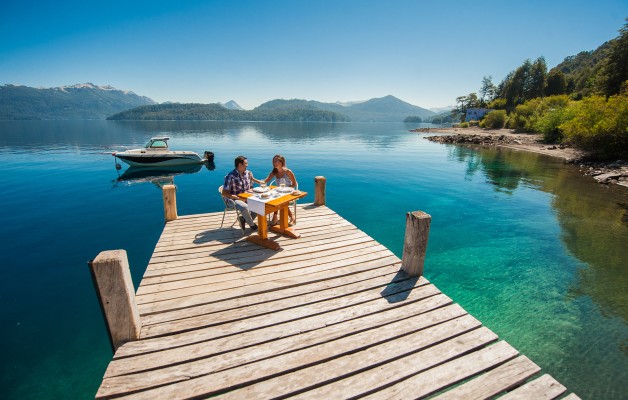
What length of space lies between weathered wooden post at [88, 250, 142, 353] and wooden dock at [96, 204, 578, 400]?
20 centimetres

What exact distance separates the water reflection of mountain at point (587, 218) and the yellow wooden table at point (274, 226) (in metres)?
7.90

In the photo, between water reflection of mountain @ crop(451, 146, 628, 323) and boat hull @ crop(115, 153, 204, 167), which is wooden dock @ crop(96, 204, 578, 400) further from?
boat hull @ crop(115, 153, 204, 167)

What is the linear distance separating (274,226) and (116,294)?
4166 millimetres

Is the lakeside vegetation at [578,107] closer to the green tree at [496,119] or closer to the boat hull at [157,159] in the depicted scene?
the green tree at [496,119]

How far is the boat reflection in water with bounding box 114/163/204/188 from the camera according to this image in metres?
20.8

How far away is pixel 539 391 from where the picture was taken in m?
3.07

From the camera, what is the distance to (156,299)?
4379mm

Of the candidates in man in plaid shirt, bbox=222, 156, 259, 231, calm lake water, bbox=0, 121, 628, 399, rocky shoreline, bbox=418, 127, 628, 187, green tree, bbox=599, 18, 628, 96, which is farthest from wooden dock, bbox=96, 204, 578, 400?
green tree, bbox=599, 18, 628, 96

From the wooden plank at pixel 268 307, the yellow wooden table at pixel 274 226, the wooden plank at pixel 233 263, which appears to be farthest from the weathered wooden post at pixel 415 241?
the yellow wooden table at pixel 274 226

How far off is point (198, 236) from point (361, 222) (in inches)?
320

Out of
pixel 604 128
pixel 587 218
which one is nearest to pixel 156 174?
pixel 587 218

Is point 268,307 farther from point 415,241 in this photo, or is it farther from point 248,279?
point 415,241

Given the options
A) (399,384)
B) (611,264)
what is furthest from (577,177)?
(399,384)

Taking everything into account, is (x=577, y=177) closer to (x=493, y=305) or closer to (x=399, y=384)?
(x=493, y=305)
